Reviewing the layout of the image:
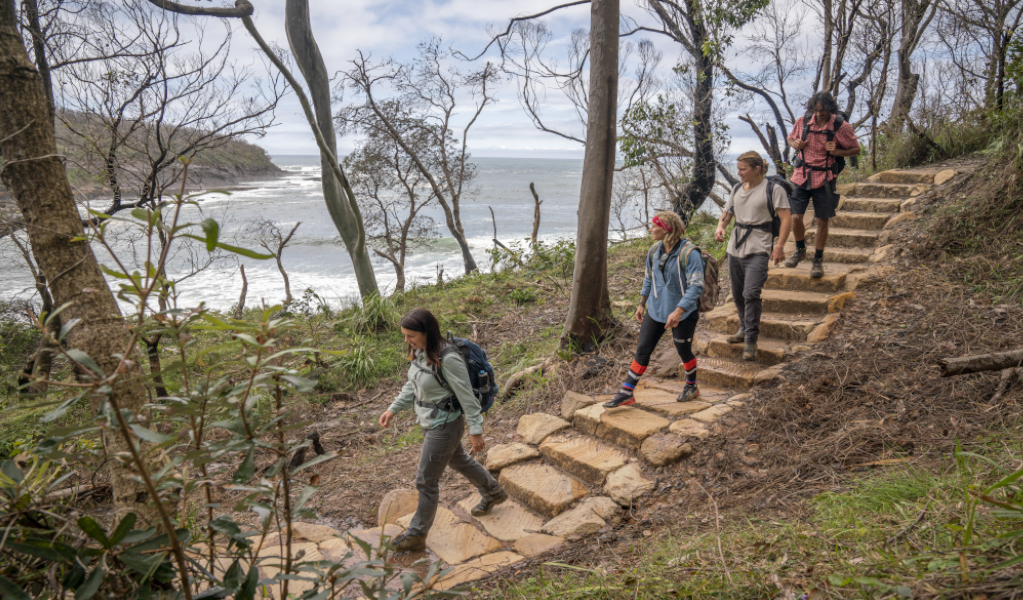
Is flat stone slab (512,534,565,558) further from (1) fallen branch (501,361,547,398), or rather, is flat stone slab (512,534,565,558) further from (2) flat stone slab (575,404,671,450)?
(1) fallen branch (501,361,547,398)

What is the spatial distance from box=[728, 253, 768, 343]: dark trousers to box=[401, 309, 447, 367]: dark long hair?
276 centimetres

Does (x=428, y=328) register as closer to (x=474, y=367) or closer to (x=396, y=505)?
(x=474, y=367)

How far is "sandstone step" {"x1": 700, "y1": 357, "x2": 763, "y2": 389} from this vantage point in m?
4.73

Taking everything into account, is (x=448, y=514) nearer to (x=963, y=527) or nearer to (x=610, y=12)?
(x=963, y=527)

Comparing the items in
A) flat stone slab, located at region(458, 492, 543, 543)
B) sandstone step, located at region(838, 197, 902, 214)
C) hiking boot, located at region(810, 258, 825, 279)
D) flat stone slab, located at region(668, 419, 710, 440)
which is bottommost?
flat stone slab, located at region(458, 492, 543, 543)

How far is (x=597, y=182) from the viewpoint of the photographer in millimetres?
5906

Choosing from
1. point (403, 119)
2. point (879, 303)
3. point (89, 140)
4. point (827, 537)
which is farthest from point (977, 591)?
point (403, 119)

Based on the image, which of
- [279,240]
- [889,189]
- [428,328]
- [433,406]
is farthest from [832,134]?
[279,240]

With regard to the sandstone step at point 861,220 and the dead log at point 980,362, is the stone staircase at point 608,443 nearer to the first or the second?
the sandstone step at point 861,220

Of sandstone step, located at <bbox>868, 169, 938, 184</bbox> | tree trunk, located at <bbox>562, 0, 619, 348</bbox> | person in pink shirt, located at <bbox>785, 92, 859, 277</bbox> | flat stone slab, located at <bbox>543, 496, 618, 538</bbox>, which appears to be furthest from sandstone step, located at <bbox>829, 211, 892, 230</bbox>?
flat stone slab, located at <bbox>543, 496, 618, 538</bbox>

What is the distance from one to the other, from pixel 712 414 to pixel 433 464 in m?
2.18

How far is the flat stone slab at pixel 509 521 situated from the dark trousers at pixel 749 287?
243cm

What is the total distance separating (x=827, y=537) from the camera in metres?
2.30

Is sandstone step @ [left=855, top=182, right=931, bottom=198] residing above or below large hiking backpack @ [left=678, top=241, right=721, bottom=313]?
above
